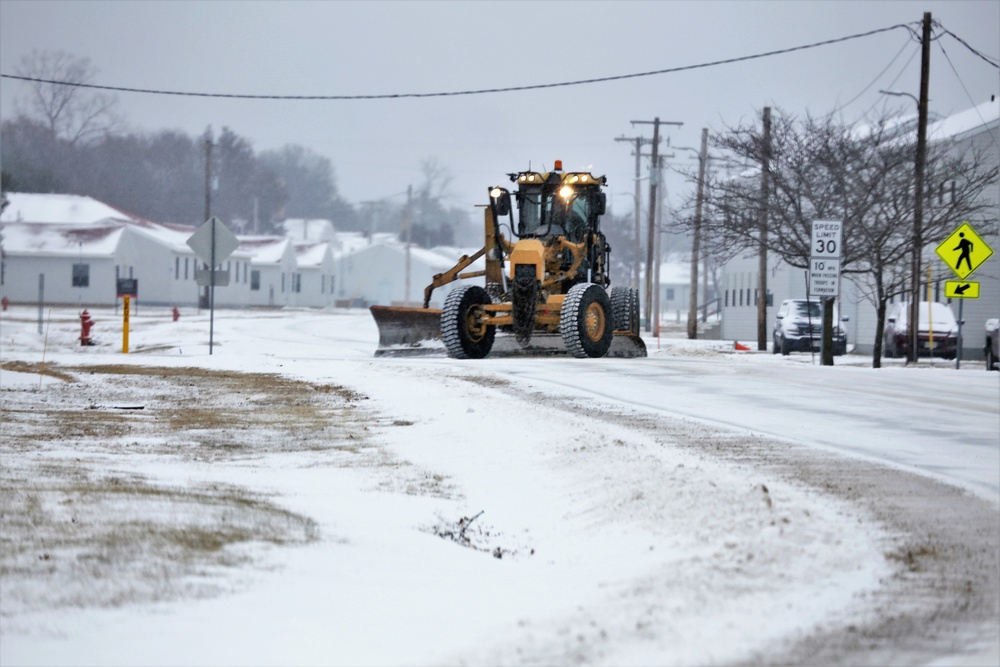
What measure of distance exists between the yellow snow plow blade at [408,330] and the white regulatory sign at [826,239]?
25.0 ft

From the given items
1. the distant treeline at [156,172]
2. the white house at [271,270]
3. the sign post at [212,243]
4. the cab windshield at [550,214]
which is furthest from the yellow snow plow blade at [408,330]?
the distant treeline at [156,172]

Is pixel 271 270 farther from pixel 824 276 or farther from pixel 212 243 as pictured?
pixel 824 276

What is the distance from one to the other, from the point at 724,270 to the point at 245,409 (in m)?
49.3

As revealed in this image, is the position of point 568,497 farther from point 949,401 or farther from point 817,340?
point 817,340

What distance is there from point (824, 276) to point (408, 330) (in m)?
8.45

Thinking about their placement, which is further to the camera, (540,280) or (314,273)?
(314,273)

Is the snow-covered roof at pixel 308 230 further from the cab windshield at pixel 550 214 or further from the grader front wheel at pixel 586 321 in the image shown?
the grader front wheel at pixel 586 321

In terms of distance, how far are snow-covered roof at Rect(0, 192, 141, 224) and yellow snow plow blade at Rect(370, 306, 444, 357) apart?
6260cm

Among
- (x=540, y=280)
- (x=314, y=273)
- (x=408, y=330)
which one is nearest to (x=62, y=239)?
(x=314, y=273)

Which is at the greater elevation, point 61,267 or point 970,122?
point 970,122

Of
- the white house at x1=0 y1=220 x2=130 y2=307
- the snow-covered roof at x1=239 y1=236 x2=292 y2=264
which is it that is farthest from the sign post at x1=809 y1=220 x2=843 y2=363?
the snow-covered roof at x1=239 y1=236 x2=292 y2=264

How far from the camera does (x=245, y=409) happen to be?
45.8 feet

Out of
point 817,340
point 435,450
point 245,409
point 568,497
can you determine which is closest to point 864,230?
point 817,340

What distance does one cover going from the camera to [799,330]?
3747cm
